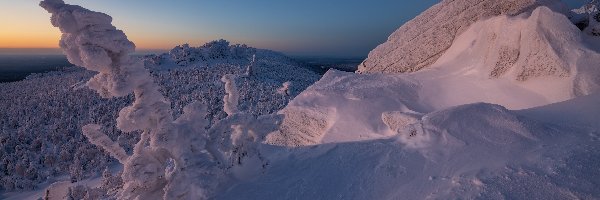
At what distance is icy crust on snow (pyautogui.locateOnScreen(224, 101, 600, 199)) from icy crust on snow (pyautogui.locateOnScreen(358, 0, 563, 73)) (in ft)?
19.6

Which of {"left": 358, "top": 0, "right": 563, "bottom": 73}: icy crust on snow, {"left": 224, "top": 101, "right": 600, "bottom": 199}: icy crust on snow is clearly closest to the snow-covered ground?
{"left": 224, "top": 101, "right": 600, "bottom": 199}: icy crust on snow

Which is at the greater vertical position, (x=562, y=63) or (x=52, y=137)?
(x=562, y=63)

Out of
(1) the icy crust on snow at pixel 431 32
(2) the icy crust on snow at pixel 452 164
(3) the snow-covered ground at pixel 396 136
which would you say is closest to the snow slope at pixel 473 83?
(3) the snow-covered ground at pixel 396 136

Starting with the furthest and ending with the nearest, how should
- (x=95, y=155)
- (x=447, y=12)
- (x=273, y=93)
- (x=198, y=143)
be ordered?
(x=273, y=93), (x=95, y=155), (x=447, y=12), (x=198, y=143)

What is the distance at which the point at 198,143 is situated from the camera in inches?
197

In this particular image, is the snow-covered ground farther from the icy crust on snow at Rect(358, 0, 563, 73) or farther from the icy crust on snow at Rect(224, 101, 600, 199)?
the icy crust on snow at Rect(358, 0, 563, 73)

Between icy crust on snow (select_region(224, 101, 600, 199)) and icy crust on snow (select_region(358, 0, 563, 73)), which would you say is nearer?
icy crust on snow (select_region(224, 101, 600, 199))

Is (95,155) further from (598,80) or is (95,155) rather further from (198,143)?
(598,80)

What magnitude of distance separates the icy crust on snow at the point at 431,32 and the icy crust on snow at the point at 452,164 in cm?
598

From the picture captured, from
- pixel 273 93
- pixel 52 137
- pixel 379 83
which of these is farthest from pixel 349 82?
pixel 273 93

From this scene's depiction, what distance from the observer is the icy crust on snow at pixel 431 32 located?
36.1 feet

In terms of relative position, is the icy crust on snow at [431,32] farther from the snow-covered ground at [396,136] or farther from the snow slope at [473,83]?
the snow-covered ground at [396,136]

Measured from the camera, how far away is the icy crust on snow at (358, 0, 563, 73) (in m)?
11.0

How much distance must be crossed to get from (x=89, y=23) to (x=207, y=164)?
80.5 inches
